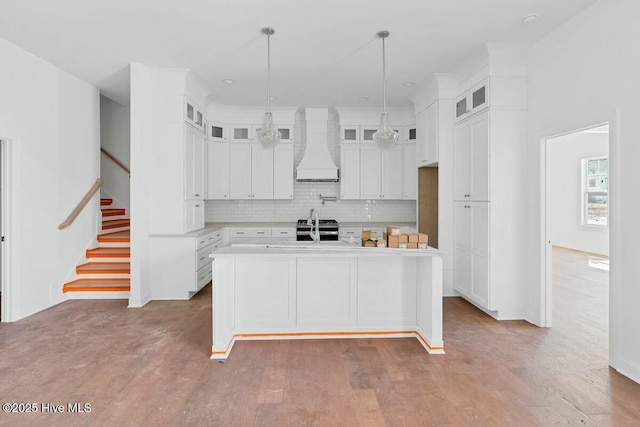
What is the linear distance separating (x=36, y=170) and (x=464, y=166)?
17.3 ft

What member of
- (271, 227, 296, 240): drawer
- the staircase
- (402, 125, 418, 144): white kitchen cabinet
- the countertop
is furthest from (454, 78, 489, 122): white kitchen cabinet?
the staircase

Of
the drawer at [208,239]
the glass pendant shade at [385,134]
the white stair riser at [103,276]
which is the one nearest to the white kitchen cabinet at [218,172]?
the drawer at [208,239]

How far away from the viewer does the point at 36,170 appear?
14.2 feet

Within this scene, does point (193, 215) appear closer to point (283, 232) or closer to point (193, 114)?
point (193, 114)

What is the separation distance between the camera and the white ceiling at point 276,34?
316 cm

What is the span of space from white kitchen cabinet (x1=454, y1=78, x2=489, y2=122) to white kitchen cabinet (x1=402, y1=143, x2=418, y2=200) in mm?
1569

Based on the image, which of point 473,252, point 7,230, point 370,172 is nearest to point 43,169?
point 7,230

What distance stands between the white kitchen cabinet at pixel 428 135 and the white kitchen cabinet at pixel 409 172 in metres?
0.63

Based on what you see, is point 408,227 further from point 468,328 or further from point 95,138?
point 95,138

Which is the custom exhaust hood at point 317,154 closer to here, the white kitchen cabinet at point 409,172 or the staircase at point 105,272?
the white kitchen cabinet at point 409,172

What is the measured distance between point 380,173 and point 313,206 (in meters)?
1.46

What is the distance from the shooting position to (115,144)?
6699mm

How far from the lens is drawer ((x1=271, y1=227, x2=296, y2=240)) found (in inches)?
251

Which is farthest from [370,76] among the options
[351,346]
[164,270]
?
[164,270]
